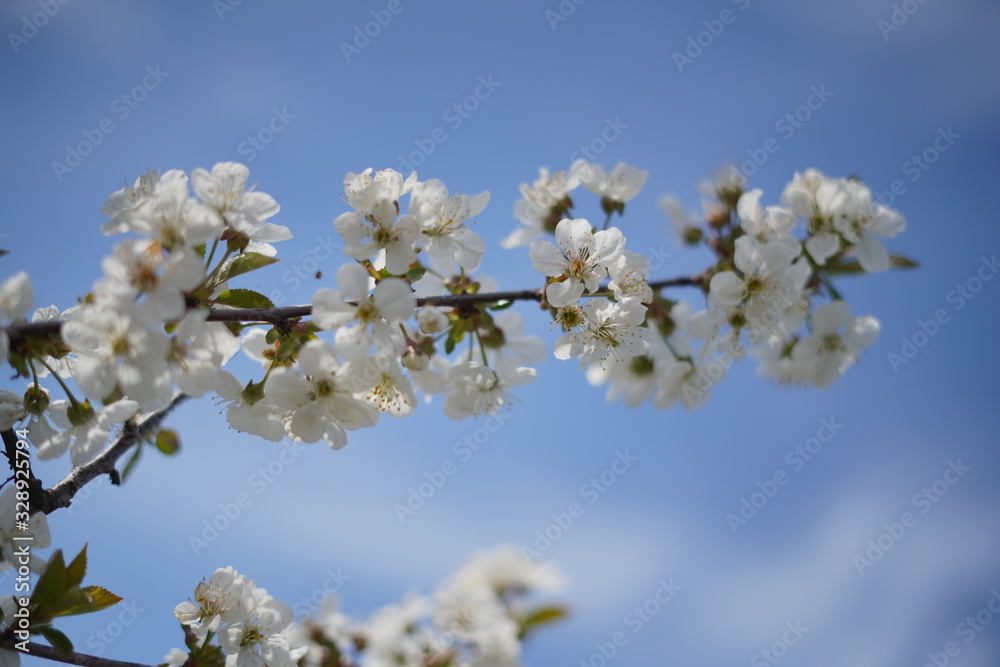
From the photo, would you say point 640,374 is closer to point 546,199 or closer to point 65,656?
point 546,199

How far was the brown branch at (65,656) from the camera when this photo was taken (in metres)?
1.56

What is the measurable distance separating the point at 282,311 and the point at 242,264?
0.61ft

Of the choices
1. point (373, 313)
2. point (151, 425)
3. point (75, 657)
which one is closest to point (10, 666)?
point (75, 657)

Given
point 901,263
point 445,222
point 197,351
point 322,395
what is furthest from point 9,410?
point 901,263

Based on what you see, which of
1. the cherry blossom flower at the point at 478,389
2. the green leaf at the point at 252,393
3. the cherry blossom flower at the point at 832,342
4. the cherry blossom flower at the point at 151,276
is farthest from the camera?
the cherry blossom flower at the point at 832,342

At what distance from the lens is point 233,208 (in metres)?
1.83

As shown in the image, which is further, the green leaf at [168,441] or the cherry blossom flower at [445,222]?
the green leaf at [168,441]

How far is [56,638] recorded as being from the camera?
1.59 metres

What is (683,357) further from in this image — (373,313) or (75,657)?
(75,657)

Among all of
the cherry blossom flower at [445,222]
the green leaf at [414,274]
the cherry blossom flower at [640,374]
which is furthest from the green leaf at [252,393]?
the cherry blossom flower at [640,374]

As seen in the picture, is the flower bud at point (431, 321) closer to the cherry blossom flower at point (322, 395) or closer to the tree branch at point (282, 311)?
the tree branch at point (282, 311)

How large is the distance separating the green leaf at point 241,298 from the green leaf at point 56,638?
38.8 inches

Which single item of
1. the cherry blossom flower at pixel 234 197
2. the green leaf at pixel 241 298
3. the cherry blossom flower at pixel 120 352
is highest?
the cherry blossom flower at pixel 234 197

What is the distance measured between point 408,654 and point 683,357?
8.84 ft
